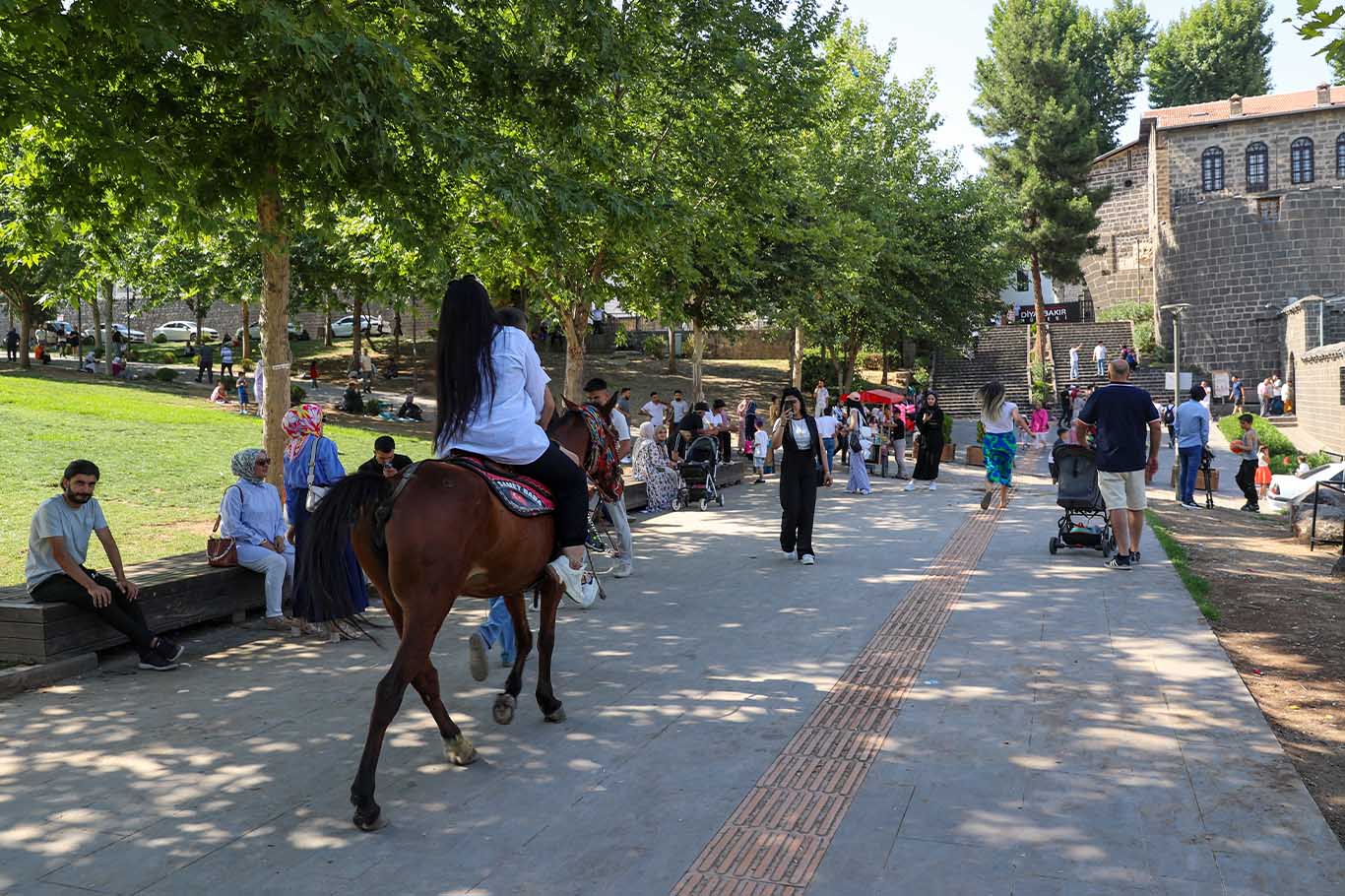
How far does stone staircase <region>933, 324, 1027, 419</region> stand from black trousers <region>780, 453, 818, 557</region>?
3311 cm

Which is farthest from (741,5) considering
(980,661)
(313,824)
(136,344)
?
(136,344)

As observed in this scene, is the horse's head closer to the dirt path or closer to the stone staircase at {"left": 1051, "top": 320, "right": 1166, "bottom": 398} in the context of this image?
the dirt path

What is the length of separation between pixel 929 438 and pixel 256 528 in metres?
15.5

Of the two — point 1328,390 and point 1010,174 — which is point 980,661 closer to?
point 1328,390

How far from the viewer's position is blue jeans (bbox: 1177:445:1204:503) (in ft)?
61.5

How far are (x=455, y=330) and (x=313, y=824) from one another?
95.0 inches

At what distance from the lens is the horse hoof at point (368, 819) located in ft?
15.8

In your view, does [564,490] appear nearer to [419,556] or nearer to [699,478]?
[419,556]

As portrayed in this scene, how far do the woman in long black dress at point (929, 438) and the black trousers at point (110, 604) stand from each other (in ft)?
51.8

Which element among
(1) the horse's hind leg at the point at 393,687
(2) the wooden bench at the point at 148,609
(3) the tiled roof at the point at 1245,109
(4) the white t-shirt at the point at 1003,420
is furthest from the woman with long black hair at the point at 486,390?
(3) the tiled roof at the point at 1245,109

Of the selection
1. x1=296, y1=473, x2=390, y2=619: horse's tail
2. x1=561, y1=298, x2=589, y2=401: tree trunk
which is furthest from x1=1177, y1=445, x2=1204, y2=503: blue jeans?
x1=296, y1=473, x2=390, y2=619: horse's tail

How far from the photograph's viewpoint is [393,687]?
5.07 metres

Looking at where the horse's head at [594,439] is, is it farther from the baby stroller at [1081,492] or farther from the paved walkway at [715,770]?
the baby stroller at [1081,492]

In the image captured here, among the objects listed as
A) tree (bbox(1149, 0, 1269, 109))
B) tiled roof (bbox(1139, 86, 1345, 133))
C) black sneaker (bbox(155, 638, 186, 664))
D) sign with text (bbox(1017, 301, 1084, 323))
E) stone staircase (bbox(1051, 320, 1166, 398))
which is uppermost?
tree (bbox(1149, 0, 1269, 109))
